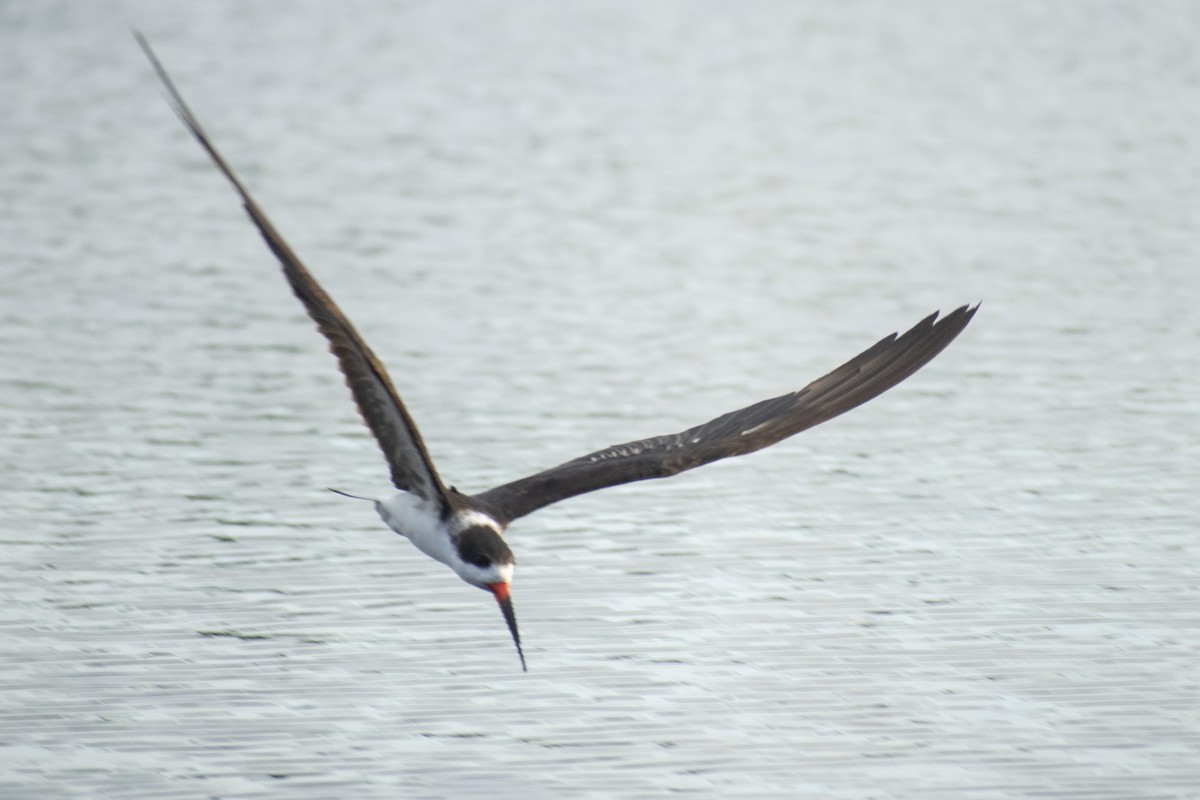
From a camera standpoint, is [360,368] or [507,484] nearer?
[360,368]

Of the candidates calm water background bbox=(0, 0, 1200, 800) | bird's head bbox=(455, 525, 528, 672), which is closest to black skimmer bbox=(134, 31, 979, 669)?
bird's head bbox=(455, 525, 528, 672)

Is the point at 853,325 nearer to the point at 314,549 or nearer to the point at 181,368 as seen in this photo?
the point at 181,368

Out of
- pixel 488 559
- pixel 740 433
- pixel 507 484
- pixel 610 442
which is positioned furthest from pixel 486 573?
pixel 610 442

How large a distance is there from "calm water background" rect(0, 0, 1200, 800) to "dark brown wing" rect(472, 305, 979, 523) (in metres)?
0.90

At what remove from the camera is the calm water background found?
8.09m

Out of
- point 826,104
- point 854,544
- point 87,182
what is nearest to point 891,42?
point 826,104

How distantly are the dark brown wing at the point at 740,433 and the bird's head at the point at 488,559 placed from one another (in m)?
0.40

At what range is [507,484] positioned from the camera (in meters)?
8.59

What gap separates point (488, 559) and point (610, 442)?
5.19 meters

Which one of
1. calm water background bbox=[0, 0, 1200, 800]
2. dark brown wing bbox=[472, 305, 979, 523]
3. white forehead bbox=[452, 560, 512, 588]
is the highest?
dark brown wing bbox=[472, 305, 979, 523]

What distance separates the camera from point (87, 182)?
885 inches

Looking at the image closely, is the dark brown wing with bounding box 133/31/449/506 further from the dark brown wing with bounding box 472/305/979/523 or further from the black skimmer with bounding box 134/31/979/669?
the dark brown wing with bounding box 472/305/979/523

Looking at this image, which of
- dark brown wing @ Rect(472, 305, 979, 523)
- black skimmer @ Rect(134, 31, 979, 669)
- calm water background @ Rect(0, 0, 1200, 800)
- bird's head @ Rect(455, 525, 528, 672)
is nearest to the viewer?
black skimmer @ Rect(134, 31, 979, 669)

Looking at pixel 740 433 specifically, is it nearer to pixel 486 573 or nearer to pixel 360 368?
pixel 486 573
